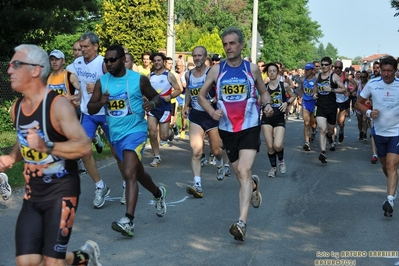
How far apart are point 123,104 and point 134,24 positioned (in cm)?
3088

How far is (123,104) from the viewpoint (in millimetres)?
7520

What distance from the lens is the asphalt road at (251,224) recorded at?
6.60m

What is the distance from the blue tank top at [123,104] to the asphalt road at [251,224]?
1.16 m

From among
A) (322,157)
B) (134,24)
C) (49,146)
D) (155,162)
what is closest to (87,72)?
(155,162)

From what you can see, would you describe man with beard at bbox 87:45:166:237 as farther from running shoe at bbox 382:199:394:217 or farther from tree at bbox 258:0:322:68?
tree at bbox 258:0:322:68

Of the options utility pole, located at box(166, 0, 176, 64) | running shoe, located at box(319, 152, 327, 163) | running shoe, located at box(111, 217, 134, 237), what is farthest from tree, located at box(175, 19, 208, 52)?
running shoe, located at box(111, 217, 134, 237)

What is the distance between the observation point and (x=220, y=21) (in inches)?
2768

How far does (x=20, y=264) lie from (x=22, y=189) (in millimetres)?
5775

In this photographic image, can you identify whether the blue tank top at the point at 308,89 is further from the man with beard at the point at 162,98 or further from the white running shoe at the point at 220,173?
the white running shoe at the point at 220,173

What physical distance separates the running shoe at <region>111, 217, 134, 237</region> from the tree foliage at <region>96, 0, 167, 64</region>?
1215 inches

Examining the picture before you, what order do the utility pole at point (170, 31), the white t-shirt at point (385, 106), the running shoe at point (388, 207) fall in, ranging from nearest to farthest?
the running shoe at point (388, 207) < the white t-shirt at point (385, 106) < the utility pole at point (170, 31)

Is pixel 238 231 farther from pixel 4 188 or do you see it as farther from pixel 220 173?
pixel 220 173

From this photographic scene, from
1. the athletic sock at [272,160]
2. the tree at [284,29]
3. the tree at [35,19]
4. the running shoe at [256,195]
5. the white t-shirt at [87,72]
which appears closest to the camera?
the running shoe at [256,195]

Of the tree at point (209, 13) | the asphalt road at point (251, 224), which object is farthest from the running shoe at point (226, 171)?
the tree at point (209, 13)
